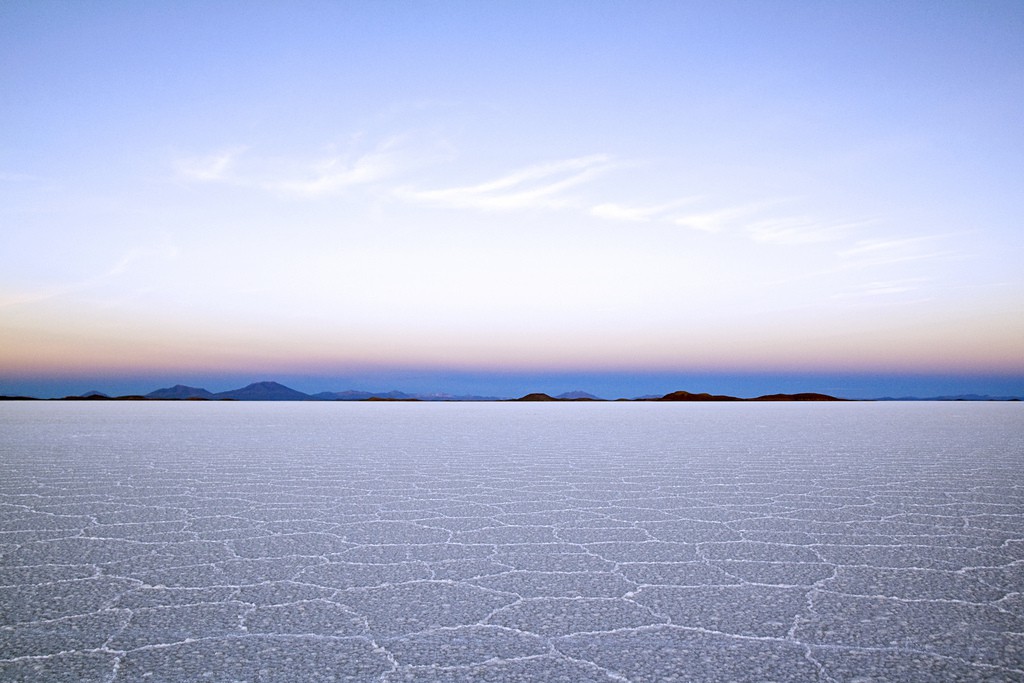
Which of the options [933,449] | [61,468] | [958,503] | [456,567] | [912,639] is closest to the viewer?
[912,639]

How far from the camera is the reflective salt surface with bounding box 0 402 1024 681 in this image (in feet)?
6.30

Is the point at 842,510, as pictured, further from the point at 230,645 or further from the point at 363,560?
the point at 230,645

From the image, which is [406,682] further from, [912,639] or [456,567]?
[912,639]

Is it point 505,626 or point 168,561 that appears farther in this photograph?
point 168,561

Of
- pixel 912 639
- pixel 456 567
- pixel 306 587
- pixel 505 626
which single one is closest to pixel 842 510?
pixel 912 639

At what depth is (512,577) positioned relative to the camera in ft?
9.05

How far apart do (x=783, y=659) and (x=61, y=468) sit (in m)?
7.04

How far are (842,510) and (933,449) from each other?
566 centimetres

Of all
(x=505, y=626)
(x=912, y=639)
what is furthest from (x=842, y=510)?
(x=505, y=626)

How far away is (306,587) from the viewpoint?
8.61ft

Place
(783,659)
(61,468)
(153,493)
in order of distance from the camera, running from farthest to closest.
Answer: (61,468)
(153,493)
(783,659)

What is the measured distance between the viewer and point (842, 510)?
4316 mm

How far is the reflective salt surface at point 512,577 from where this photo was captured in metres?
1.92

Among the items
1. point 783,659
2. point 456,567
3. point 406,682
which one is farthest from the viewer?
point 456,567
